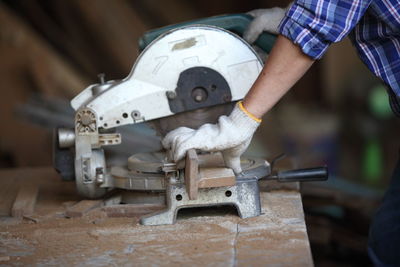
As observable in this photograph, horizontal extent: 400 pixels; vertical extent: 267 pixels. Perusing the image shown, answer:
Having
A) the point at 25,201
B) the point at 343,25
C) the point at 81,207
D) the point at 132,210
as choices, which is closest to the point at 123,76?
the point at 25,201

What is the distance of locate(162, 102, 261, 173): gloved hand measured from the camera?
205cm

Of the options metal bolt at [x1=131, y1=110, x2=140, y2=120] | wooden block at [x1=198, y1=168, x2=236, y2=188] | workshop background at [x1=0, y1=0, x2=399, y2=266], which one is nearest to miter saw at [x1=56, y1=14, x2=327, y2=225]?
metal bolt at [x1=131, y1=110, x2=140, y2=120]

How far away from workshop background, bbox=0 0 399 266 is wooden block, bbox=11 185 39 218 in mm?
1606

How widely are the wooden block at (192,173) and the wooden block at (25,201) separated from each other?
0.73m

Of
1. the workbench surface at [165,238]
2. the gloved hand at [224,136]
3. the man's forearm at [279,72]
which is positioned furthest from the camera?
the gloved hand at [224,136]

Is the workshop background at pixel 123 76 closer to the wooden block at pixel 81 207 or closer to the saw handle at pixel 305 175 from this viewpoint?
the saw handle at pixel 305 175

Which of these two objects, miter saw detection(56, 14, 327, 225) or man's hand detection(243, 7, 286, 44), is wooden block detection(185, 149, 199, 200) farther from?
man's hand detection(243, 7, 286, 44)

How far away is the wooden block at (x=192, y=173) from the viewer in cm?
199

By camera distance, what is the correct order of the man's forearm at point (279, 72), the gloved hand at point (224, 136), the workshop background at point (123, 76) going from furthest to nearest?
the workshop background at point (123, 76)
the gloved hand at point (224, 136)
the man's forearm at point (279, 72)

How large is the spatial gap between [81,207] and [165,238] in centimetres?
52

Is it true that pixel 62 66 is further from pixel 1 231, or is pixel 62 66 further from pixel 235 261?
pixel 235 261

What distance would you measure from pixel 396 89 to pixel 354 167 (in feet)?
14.2

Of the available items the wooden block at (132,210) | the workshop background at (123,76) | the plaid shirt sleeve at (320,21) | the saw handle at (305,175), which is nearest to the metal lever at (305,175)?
the saw handle at (305,175)

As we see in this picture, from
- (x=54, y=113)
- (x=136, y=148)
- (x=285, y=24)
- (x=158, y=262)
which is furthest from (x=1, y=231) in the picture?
(x=54, y=113)
